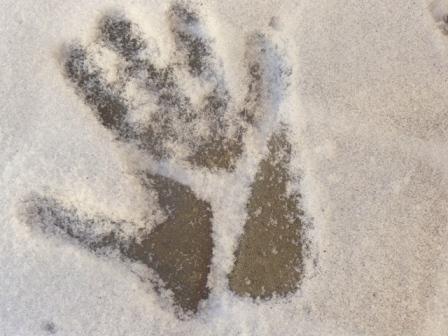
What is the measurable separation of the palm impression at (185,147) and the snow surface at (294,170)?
0.10 ft

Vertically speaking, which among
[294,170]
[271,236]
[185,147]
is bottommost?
[271,236]

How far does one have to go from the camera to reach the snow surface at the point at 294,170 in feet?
4.06

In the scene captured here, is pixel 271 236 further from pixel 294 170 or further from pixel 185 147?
pixel 185 147

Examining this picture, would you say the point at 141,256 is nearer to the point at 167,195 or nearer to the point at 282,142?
the point at 167,195

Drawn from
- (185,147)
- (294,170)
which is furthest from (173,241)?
(294,170)

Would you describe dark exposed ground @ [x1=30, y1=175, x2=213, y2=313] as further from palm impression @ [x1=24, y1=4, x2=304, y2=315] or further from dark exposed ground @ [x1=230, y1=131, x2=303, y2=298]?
dark exposed ground @ [x1=230, y1=131, x2=303, y2=298]

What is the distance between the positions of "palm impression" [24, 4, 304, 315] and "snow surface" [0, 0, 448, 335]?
0.10ft

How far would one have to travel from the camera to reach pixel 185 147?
1.30 metres

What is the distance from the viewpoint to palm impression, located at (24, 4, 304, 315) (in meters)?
1.27

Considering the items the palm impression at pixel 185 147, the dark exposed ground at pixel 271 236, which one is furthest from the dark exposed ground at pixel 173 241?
the dark exposed ground at pixel 271 236

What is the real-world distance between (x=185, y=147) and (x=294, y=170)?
1.09 ft

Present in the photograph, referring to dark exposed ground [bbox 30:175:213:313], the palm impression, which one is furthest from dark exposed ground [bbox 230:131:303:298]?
dark exposed ground [bbox 30:175:213:313]

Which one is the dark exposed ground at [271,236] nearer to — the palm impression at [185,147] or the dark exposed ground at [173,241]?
the palm impression at [185,147]

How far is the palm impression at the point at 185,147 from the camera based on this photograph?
1.27 meters
